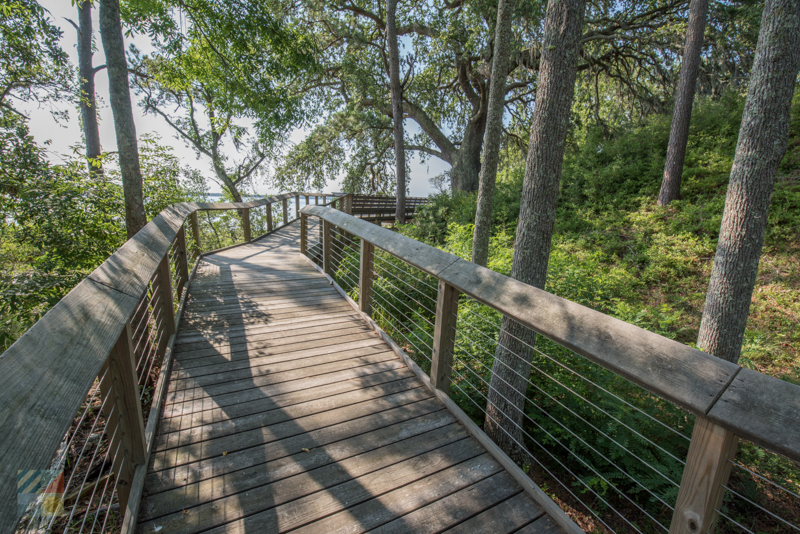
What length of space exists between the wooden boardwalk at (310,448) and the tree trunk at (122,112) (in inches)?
85.9

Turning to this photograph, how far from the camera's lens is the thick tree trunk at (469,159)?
43.1 ft

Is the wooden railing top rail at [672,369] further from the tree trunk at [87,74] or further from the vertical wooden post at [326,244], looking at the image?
the tree trunk at [87,74]

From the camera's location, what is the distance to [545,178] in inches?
110

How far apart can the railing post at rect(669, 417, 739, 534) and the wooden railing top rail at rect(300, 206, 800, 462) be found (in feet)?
0.32

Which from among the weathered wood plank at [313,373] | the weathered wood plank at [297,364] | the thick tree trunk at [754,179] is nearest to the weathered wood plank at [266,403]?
the weathered wood plank at [313,373]

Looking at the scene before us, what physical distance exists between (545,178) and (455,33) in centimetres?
871

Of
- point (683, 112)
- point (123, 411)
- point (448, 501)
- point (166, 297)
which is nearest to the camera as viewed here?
point (123, 411)

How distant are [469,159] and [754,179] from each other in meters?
9.98

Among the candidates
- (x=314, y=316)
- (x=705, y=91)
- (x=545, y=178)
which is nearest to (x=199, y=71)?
(x=314, y=316)

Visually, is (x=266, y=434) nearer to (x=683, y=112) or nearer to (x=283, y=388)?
(x=283, y=388)

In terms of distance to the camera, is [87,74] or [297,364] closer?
[297,364]

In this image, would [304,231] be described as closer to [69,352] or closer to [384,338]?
[384,338]

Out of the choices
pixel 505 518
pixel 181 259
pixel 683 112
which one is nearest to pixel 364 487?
pixel 505 518

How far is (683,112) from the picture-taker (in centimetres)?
760
